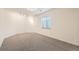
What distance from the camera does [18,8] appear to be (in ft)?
6.53

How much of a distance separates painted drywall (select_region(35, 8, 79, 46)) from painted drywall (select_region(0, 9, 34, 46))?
18 centimetres

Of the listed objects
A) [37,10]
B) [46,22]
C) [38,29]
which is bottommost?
[38,29]

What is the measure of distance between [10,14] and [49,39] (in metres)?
0.81

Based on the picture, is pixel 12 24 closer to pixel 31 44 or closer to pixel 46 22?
pixel 31 44

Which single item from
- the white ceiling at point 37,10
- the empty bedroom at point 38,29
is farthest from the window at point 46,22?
the white ceiling at point 37,10

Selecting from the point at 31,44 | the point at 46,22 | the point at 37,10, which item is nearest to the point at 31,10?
the point at 37,10

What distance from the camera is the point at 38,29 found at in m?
2.00

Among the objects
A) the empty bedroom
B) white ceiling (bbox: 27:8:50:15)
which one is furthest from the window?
white ceiling (bbox: 27:8:50:15)

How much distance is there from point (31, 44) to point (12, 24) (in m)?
0.48

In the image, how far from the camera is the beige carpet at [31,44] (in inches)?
77.8
